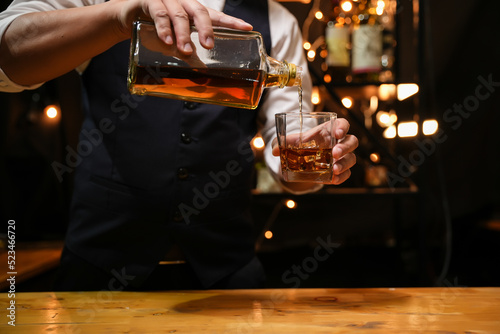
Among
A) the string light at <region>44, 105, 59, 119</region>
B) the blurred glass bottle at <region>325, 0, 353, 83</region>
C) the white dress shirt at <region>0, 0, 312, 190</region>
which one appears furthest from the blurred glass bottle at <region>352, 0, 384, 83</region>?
the string light at <region>44, 105, 59, 119</region>

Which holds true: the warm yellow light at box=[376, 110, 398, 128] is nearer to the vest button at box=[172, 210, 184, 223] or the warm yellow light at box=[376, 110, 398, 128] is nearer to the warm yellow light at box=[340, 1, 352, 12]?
the warm yellow light at box=[340, 1, 352, 12]

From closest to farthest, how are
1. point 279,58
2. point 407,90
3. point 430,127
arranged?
1. point 279,58
2. point 407,90
3. point 430,127

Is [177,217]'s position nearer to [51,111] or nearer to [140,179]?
[140,179]

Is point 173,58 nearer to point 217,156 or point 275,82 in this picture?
point 275,82

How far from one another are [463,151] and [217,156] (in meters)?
2.11

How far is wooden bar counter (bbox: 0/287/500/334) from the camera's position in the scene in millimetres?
710

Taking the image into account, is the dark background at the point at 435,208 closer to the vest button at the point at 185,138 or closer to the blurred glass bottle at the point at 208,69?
the vest button at the point at 185,138

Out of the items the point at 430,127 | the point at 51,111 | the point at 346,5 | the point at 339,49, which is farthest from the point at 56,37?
the point at 430,127

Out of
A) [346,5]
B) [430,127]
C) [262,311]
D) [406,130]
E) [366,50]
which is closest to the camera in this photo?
[262,311]

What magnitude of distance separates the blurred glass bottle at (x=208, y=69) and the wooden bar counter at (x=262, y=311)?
1.24 feet

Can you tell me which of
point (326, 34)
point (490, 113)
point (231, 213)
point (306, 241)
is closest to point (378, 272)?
point (306, 241)

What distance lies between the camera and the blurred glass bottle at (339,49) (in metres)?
1.72

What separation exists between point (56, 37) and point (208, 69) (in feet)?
0.96

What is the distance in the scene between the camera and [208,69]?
74cm
